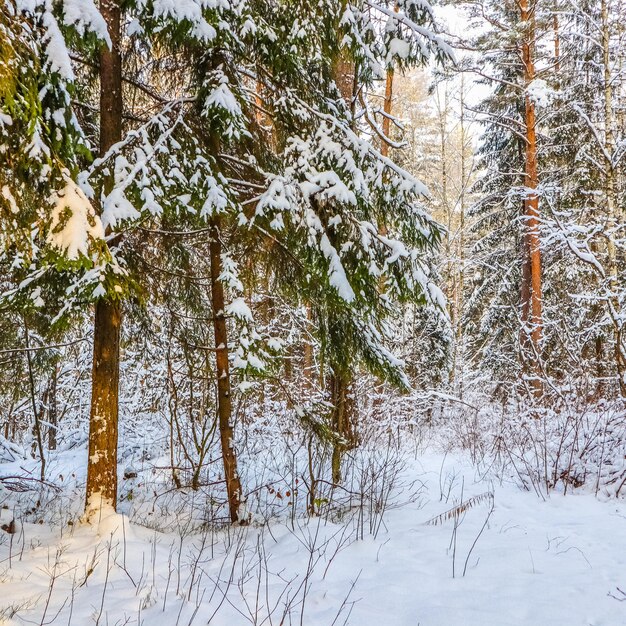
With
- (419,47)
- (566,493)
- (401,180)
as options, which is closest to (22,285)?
(401,180)

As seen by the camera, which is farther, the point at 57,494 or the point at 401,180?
the point at 57,494

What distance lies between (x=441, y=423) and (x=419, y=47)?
9076mm

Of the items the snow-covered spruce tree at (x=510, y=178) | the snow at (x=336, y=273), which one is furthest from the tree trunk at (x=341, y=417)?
the snow-covered spruce tree at (x=510, y=178)

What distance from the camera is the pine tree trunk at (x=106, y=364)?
417 cm

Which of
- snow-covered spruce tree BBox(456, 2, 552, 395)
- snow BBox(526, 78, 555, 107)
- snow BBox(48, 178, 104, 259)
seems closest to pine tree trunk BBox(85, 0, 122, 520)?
snow BBox(48, 178, 104, 259)

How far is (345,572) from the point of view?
3.19 meters

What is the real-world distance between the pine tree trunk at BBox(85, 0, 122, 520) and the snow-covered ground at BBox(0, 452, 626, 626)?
434 mm

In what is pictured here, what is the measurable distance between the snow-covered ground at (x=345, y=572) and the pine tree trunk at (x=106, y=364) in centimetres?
43

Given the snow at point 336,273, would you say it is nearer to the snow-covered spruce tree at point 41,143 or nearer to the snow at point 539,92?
the snow-covered spruce tree at point 41,143

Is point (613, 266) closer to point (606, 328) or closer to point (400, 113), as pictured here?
point (606, 328)

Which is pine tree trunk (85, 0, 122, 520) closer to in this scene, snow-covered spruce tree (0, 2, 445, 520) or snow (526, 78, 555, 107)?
snow-covered spruce tree (0, 2, 445, 520)

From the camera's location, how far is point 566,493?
4805 mm

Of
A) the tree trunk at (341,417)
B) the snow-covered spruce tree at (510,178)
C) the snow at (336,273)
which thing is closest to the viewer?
the snow at (336,273)

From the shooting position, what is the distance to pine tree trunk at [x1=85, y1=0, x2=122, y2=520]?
13.7ft
